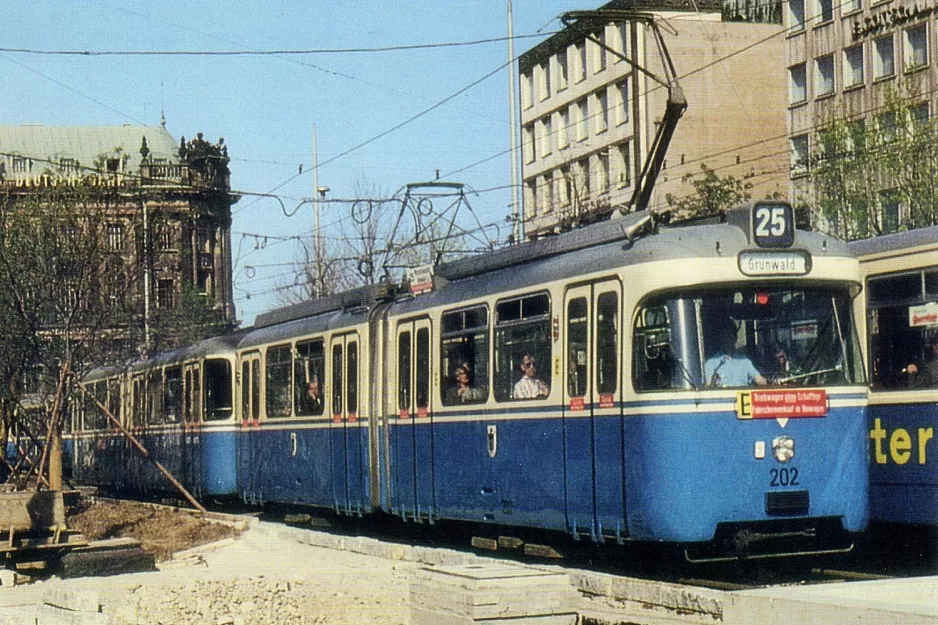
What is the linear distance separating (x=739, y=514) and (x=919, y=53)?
45.8 metres

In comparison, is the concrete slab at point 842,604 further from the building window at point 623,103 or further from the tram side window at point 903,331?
the building window at point 623,103

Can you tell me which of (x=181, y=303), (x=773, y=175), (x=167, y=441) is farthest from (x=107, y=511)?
(x=773, y=175)

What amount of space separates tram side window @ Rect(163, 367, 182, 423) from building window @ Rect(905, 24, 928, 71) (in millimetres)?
31308

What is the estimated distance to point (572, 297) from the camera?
15922 mm

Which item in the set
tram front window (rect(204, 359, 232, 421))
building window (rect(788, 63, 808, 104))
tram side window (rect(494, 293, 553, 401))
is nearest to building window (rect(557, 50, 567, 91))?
building window (rect(788, 63, 808, 104))

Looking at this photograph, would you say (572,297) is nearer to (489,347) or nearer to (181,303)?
(489,347)

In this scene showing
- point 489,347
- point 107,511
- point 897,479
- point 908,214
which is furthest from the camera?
point 908,214

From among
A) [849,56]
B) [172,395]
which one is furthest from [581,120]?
[172,395]

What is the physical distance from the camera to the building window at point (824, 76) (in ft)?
209

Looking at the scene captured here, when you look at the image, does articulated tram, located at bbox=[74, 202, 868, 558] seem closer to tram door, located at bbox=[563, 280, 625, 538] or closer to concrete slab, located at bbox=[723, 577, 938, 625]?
tram door, located at bbox=[563, 280, 625, 538]

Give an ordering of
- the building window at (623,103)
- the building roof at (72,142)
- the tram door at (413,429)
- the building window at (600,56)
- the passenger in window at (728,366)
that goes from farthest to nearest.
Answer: the building roof at (72,142) < the building window at (600,56) < the building window at (623,103) < the tram door at (413,429) < the passenger in window at (728,366)

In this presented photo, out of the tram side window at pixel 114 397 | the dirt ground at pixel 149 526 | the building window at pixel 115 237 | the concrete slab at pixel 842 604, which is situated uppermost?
the building window at pixel 115 237

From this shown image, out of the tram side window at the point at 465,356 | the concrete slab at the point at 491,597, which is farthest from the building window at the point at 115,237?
the concrete slab at the point at 491,597

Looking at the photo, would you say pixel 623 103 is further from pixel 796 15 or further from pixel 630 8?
Result: pixel 796 15
